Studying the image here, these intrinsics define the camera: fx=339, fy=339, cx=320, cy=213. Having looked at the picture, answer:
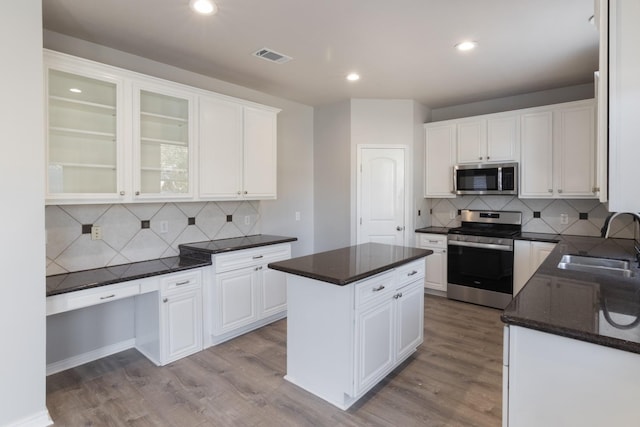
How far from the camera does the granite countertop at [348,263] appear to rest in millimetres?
2125

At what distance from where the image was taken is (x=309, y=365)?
2414 millimetres

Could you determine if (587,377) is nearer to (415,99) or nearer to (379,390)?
(379,390)

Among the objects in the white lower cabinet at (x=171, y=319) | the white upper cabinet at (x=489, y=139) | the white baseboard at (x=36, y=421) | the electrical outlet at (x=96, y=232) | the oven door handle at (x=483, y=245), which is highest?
the white upper cabinet at (x=489, y=139)

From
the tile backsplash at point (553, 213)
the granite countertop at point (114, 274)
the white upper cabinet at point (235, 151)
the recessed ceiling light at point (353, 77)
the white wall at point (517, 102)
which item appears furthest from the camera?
the white wall at point (517, 102)

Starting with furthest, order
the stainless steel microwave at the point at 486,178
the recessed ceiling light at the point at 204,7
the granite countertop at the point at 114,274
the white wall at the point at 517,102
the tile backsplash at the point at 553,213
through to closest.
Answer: the stainless steel microwave at the point at 486,178 < the white wall at the point at 517,102 < the tile backsplash at the point at 553,213 < the granite countertop at the point at 114,274 < the recessed ceiling light at the point at 204,7

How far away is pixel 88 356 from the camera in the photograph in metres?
2.84

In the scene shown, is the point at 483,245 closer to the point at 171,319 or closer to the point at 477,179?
the point at 477,179

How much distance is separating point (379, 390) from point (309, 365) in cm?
54

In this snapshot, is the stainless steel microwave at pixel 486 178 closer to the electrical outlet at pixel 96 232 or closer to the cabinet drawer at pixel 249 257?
the cabinet drawer at pixel 249 257

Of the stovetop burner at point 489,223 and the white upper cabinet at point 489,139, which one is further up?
the white upper cabinet at point 489,139

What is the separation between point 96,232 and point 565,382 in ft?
10.6

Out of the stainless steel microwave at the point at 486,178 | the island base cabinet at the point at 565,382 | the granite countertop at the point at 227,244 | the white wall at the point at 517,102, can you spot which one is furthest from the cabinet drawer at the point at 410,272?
the white wall at the point at 517,102

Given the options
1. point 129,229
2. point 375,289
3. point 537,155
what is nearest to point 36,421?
point 129,229

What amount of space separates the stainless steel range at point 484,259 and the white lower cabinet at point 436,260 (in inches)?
2.9
